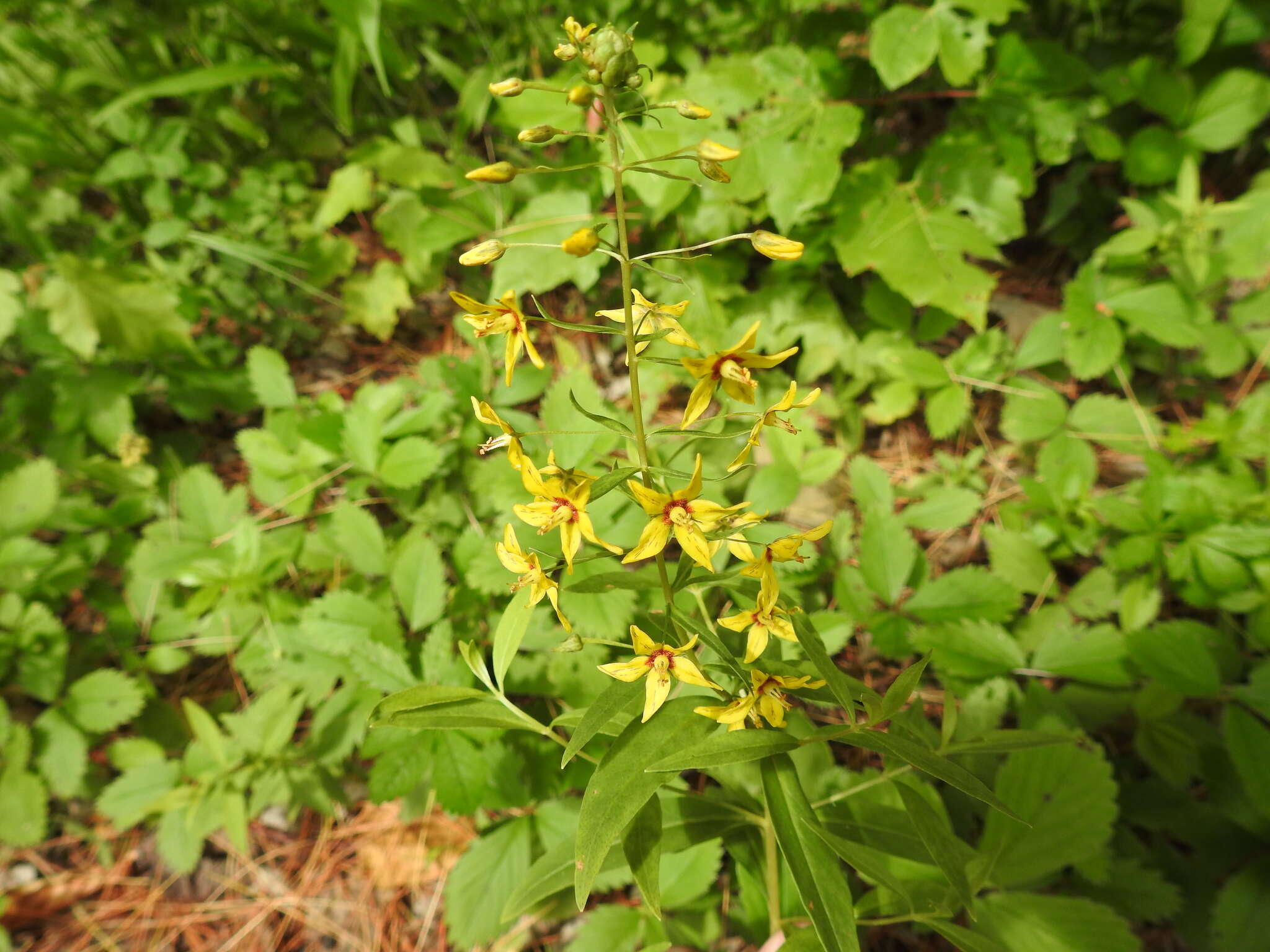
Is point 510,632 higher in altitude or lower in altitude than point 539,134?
lower

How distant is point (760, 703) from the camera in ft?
3.64

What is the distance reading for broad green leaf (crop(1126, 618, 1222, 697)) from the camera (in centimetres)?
183

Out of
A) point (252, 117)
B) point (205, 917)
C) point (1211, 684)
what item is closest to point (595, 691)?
point (1211, 684)

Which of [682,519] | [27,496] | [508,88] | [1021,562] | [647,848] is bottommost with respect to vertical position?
[1021,562]

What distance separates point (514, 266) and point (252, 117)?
1898mm

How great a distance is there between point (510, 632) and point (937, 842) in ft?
2.92

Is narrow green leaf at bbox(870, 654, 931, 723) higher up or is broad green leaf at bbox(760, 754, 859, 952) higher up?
narrow green leaf at bbox(870, 654, 931, 723)

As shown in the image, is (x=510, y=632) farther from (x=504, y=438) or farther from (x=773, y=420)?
(x=773, y=420)

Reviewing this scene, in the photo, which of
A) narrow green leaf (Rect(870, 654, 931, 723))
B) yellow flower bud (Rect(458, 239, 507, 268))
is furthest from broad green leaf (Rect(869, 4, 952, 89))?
narrow green leaf (Rect(870, 654, 931, 723))

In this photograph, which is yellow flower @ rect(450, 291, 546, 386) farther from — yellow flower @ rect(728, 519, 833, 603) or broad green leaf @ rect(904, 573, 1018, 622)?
broad green leaf @ rect(904, 573, 1018, 622)

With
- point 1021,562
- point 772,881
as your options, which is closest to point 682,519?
point 772,881

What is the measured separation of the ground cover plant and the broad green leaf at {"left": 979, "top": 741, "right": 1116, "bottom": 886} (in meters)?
0.01

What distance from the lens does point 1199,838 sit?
6.59 ft

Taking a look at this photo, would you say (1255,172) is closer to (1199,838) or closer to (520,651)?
(1199,838)
